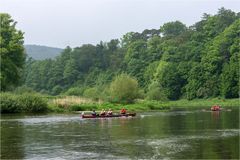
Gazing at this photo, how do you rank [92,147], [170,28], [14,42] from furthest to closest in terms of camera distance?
[170,28], [14,42], [92,147]

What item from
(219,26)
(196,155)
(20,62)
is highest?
(219,26)

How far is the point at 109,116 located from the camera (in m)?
58.7

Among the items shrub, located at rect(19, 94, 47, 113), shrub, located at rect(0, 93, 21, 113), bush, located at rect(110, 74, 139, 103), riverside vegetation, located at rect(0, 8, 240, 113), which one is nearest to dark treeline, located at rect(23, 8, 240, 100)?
riverside vegetation, located at rect(0, 8, 240, 113)

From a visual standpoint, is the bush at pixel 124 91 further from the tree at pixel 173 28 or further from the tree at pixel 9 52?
the tree at pixel 173 28

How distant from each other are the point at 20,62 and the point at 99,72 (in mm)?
98883

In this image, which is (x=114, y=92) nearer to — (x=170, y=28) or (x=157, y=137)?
(x=157, y=137)

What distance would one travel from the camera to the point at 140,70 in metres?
165

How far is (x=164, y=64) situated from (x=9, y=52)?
7313 centimetres

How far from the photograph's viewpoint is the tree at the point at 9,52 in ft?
265

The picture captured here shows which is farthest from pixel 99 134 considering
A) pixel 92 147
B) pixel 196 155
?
pixel 196 155

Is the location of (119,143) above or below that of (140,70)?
below

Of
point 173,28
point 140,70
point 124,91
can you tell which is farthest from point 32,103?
point 173,28

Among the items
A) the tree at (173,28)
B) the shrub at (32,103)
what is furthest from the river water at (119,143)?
the tree at (173,28)

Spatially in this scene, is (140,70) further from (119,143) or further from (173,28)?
(119,143)
